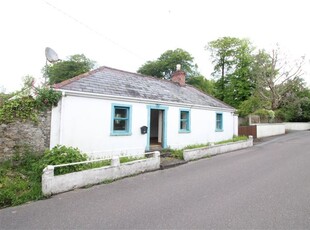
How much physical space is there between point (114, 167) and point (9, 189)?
9.99ft

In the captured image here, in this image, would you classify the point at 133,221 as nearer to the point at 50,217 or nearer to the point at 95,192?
the point at 50,217

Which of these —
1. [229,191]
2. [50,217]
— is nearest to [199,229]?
[229,191]

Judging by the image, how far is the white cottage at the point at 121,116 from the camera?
28.2ft

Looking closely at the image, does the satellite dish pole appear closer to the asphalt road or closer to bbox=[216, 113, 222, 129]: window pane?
the asphalt road

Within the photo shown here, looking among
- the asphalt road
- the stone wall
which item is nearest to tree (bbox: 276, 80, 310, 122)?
the asphalt road

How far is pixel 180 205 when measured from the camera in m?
4.98

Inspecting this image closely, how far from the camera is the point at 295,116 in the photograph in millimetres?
33281

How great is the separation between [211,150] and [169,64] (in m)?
31.4

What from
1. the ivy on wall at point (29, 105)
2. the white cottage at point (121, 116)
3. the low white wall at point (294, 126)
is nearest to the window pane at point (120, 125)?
the white cottage at point (121, 116)

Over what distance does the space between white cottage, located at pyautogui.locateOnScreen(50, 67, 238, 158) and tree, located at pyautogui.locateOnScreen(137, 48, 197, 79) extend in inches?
1035

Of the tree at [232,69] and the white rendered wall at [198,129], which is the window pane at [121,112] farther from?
the tree at [232,69]

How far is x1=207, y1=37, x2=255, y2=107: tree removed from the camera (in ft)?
113

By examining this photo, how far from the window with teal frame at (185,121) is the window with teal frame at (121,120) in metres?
4.13

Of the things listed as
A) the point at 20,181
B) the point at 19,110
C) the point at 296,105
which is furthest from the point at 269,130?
the point at 20,181
